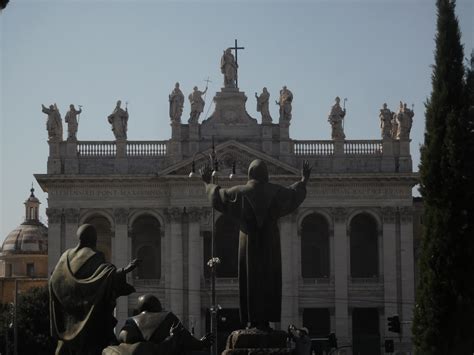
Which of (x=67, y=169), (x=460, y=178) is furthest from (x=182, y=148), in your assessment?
(x=460, y=178)

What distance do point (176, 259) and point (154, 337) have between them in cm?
Result: 6427

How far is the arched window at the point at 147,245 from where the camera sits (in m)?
81.9

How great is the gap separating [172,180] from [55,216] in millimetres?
7848

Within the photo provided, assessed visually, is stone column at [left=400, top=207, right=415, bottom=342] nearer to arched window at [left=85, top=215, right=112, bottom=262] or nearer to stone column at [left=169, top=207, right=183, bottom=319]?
stone column at [left=169, top=207, right=183, bottom=319]

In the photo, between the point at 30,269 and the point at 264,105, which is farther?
the point at 30,269

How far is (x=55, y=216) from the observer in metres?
79.4

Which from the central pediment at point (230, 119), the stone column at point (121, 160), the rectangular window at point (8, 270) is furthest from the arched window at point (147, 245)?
the rectangular window at point (8, 270)

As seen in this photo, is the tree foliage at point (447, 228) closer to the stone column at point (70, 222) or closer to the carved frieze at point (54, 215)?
the stone column at point (70, 222)

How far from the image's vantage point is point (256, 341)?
1587cm

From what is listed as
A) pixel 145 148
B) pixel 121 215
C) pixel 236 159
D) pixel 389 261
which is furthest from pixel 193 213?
pixel 389 261

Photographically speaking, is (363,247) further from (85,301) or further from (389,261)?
(85,301)

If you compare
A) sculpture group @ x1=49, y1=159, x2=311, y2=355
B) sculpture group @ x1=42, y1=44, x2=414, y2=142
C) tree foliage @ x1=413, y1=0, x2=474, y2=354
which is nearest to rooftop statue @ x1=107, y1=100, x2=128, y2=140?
sculpture group @ x1=42, y1=44, x2=414, y2=142

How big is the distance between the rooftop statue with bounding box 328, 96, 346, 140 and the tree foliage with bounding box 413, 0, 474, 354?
4593 cm

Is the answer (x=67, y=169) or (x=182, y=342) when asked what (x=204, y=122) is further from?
(x=182, y=342)
